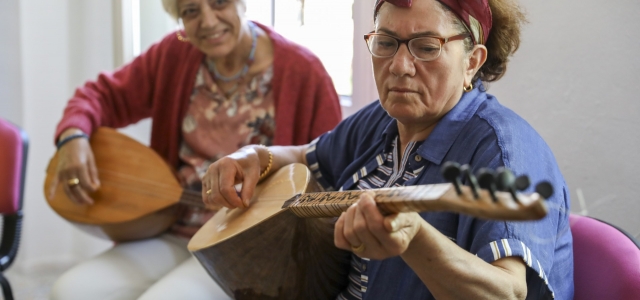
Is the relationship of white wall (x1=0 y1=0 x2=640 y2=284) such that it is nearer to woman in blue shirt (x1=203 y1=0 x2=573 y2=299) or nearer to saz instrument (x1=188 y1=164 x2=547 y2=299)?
woman in blue shirt (x1=203 y1=0 x2=573 y2=299)

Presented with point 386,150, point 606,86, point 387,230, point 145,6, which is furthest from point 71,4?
point 387,230

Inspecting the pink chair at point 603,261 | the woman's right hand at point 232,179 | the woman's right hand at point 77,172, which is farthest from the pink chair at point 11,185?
the pink chair at point 603,261

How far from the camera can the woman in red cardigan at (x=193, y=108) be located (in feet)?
5.83

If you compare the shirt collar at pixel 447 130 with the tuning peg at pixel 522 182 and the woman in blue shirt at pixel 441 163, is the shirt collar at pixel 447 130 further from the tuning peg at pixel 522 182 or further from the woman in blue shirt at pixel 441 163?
the tuning peg at pixel 522 182

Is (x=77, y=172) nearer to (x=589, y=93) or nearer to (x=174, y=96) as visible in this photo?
(x=174, y=96)

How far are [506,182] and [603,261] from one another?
534mm

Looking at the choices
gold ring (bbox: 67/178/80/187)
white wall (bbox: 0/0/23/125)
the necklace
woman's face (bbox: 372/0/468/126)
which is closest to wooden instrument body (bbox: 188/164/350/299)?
woman's face (bbox: 372/0/468/126)

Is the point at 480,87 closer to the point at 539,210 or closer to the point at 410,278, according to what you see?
the point at 410,278

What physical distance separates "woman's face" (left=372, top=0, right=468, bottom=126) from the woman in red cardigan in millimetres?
716

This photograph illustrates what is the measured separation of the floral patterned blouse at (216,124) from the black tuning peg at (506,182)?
50.0 inches

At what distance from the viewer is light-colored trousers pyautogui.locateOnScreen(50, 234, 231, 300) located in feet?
5.14

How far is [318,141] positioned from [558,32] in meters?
0.61

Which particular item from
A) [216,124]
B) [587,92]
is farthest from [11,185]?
[587,92]

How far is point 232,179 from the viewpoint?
53.2 inches
